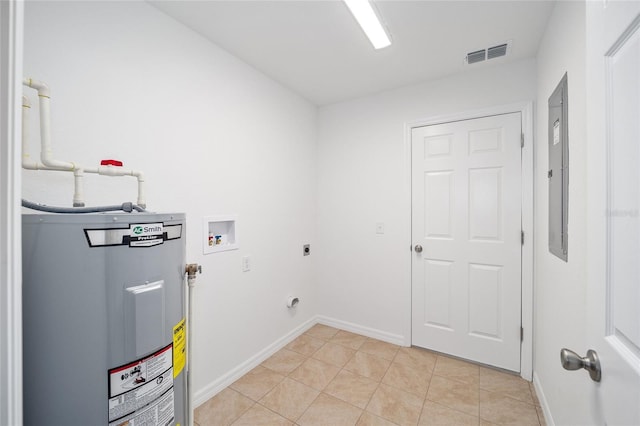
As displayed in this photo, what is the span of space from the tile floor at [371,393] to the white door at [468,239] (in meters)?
0.24

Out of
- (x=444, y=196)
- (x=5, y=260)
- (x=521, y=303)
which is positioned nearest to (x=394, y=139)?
(x=444, y=196)

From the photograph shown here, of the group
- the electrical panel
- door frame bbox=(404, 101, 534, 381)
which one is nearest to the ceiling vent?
door frame bbox=(404, 101, 534, 381)

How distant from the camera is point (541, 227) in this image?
1868 mm

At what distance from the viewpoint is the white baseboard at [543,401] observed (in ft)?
5.22

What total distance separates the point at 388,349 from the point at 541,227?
1.65m

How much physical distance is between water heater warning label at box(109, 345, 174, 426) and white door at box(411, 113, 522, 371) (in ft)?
7.09

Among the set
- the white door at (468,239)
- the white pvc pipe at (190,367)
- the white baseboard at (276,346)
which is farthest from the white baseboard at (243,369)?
the white door at (468,239)

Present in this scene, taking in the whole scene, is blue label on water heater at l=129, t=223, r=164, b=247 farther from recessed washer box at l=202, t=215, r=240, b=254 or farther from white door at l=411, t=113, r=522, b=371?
white door at l=411, t=113, r=522, b=371

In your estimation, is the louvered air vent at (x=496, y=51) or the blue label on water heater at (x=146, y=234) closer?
the blue label on water heater at (x=146, y=234)

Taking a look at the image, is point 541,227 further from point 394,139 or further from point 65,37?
point 65,37

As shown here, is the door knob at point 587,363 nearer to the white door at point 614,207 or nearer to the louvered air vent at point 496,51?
the white door at point 614,207

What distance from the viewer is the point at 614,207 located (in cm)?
55

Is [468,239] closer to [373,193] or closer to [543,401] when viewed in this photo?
[373,193]

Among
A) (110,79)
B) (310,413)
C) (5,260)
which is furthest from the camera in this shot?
(310,413)
